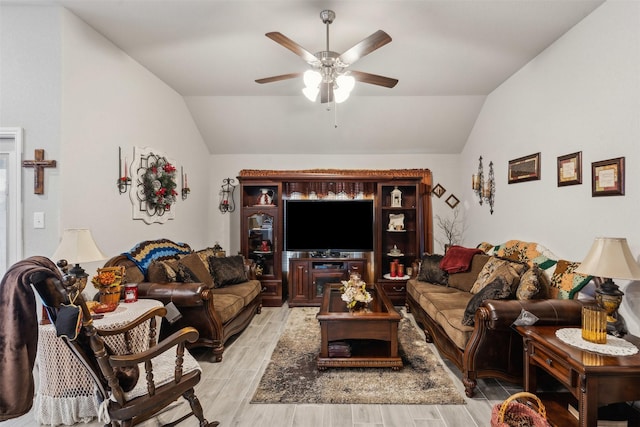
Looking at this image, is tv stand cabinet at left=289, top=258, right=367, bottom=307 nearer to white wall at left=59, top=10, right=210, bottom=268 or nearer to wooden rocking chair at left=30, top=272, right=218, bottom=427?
white wall at left=59, top=10, right=210, bottom=268

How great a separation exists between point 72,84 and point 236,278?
8.55ft

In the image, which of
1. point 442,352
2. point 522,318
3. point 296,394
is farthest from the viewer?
point 442,352

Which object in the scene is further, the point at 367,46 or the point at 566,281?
the point at 566,281

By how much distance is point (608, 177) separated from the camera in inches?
93.7

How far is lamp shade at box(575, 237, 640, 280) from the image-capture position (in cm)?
194

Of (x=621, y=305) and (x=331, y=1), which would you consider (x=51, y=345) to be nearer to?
(x=331, y=1)

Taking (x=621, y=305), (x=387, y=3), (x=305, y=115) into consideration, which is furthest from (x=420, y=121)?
(x=621, y=305)

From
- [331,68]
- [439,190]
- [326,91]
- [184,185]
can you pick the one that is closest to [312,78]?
[331,68]

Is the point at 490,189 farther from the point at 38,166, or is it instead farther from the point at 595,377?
the point at 38,166

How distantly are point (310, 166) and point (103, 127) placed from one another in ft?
10.0

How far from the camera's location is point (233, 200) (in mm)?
5332

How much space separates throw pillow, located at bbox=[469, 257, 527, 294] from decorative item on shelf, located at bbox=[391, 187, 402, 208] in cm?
183

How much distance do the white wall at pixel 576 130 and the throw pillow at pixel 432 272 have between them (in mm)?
807

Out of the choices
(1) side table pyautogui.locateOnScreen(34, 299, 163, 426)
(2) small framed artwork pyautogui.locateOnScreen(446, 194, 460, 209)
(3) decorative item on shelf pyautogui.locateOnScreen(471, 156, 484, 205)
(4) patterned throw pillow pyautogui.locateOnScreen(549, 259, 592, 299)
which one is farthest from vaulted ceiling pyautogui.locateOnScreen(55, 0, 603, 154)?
(1) side table pyautogui.locateOnScreen(34, 299, 163, 426)
